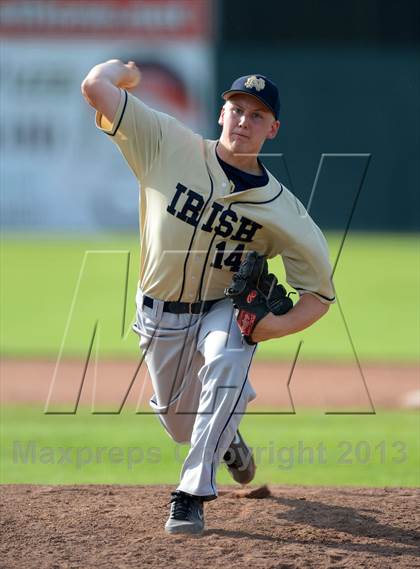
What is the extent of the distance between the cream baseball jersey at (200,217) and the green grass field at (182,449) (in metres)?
1.81

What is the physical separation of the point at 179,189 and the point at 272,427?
332 centimetres

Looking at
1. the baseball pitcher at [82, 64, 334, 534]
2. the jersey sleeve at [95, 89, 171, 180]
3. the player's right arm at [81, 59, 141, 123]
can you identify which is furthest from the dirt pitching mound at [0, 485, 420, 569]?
the player's right arm at [81, 59, 141, 123]

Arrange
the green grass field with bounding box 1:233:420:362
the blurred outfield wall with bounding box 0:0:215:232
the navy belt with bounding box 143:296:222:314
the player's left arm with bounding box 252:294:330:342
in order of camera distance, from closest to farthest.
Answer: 1. the player's left arm with bounding box 252:294:330:342
2. the navy belt with bounding box 143:296:222:314
3. the green grass field with bounding box 1:233:420:362
4. the blurred outfield wall with bounding box 0:0:215:232

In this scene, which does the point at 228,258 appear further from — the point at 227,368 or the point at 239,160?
the point at 227,368

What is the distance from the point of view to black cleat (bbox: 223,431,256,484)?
16.5 feet

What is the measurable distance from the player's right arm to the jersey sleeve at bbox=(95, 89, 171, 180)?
0.03 m

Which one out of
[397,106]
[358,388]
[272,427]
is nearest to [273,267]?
[358,388]

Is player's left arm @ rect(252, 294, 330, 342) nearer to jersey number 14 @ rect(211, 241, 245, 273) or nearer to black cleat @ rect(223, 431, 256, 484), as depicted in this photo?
jersey number 14 @ rect(211, 241, 245, 273)

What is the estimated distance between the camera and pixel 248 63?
23.2 m

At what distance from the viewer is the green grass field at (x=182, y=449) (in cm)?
604

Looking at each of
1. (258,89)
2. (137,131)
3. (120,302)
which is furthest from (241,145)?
(120,302)

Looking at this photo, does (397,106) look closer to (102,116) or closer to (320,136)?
(320,136)

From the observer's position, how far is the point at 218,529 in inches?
170

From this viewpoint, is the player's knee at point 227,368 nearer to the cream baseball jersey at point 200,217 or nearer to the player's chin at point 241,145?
the cream baseball jersey at point 200,217
